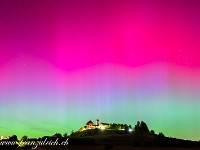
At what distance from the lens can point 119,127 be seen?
137m

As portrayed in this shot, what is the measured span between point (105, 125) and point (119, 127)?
14.1m

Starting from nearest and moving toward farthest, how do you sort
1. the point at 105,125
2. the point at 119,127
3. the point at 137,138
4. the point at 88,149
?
the point at 88,149
the point at 137,138
the point at 119,127
the point at 105,125

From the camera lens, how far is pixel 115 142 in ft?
302

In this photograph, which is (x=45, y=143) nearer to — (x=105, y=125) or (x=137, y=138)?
(x=137, y=138)

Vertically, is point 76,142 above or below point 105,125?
below

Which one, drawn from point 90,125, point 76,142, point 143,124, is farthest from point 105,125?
point 76,142

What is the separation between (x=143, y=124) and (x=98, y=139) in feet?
236

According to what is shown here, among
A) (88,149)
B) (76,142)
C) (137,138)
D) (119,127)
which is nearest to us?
(88,149)

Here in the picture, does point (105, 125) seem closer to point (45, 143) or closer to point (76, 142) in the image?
point (76, 142)

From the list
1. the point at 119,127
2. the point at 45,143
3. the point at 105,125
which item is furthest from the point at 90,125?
the point at 45,143

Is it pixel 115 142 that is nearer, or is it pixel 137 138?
pixel 115 142

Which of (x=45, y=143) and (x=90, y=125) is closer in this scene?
(x=45, y=143)

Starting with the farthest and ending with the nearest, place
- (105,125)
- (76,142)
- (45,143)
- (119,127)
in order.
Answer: (105,125)
(119,127)
(76,142)
(45,143)

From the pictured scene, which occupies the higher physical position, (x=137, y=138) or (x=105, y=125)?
(x=105, y=125)
